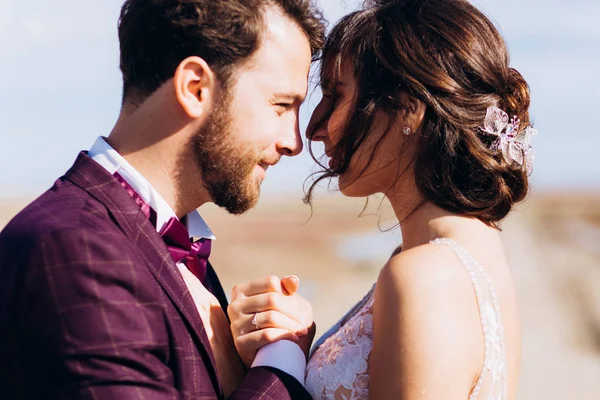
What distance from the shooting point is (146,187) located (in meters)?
3.30

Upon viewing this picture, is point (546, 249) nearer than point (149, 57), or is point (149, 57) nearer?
point (149, 57)

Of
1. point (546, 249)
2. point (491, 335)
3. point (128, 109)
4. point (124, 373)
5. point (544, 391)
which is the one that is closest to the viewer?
point (124, 373)

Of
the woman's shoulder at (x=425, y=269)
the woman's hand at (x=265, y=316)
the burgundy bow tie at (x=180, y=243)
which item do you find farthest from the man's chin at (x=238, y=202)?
the woman's shoulder at (x=425, y=269)

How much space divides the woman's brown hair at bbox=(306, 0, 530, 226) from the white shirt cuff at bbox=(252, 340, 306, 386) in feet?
2.76

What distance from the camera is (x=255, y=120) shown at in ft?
11.6

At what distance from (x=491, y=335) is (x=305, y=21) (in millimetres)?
→ 1542

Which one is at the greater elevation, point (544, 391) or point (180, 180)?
point (180, 180)

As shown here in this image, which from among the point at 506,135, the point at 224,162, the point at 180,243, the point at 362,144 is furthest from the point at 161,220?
the point at 506,135

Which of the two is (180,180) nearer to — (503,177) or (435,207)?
(435,207)

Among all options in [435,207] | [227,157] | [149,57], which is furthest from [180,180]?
[435,207]

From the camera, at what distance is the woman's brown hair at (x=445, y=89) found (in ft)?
11.3

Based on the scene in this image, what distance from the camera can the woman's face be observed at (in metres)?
3.57

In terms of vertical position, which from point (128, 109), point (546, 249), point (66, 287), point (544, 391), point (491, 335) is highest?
point (128, 109)

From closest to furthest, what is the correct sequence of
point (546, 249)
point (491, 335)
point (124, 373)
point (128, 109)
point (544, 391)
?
point (124, 373) < point (491, 335) < point (128, 109) < point (544, 391) < point (546, 249)
